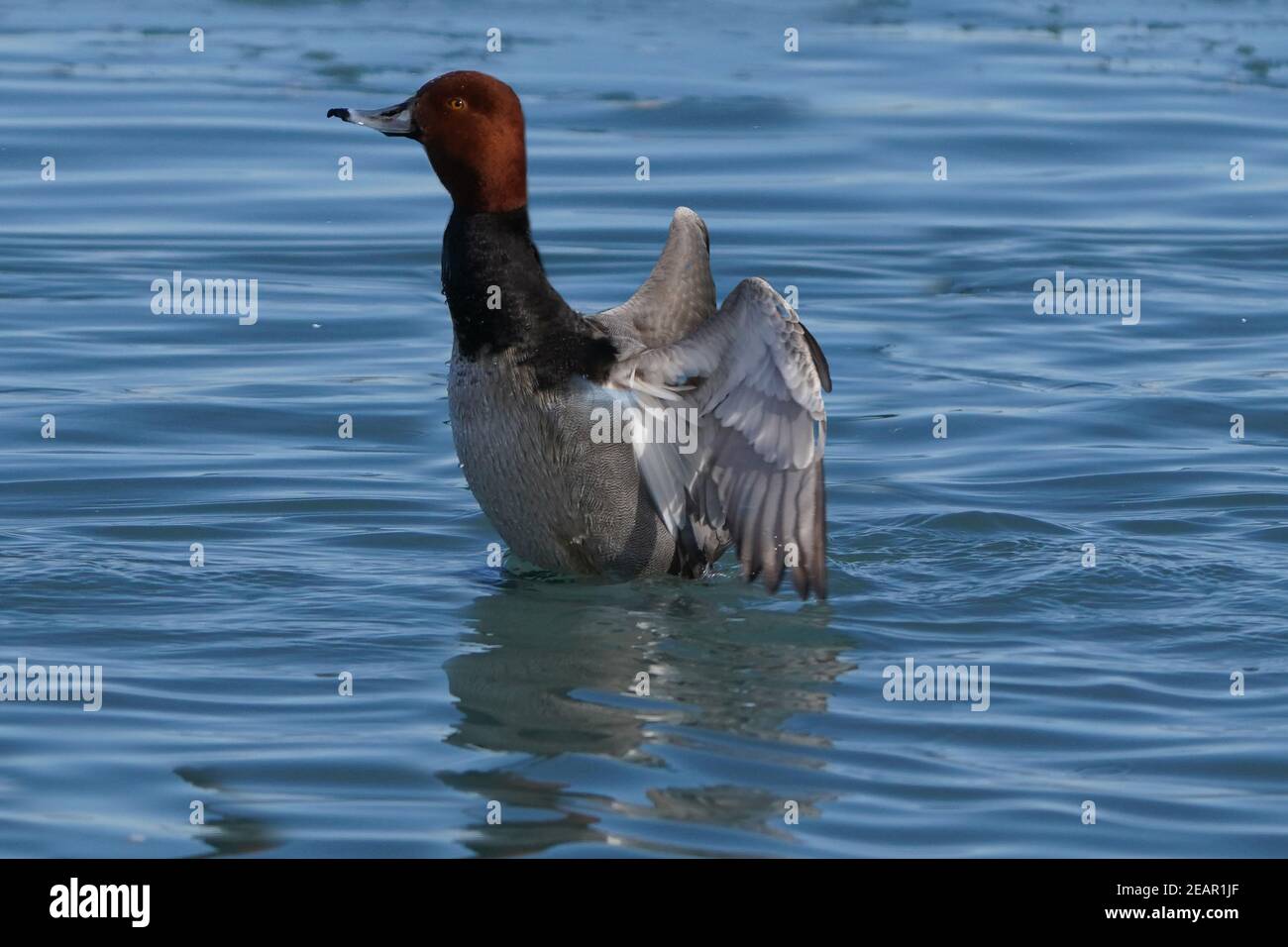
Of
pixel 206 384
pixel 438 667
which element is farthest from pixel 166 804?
pixel 206 384

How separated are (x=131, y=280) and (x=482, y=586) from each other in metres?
5.47

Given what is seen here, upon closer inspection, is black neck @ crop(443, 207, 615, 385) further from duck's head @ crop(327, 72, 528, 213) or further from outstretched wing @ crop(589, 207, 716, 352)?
outstretched wing @ crop(589, 207, 716, 352)

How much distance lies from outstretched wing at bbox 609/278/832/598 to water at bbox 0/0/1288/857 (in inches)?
12.9

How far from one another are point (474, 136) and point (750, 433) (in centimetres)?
140

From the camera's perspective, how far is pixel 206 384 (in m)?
10.6

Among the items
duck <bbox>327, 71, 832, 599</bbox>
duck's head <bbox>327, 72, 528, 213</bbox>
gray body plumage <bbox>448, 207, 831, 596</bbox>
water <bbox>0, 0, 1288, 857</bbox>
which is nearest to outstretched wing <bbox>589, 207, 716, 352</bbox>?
gray body plumage <bbox>448, 207, 831, 596</bbox>

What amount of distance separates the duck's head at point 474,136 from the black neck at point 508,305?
0.26 ft

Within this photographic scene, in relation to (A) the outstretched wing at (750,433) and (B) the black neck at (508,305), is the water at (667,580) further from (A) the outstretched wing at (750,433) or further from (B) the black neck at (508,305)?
(B) the black neck at (508,305)

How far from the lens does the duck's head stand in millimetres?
7457

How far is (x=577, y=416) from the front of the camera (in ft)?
24.6

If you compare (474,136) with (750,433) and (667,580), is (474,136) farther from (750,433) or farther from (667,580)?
(667,580)

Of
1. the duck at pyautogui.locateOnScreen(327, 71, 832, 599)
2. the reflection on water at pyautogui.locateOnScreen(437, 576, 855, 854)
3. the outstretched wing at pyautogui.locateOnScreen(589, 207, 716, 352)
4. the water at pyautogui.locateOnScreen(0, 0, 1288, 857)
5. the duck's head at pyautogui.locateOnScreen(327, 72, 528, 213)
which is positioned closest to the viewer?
the reflection on water at pyautogui.locateOnScreen(437, 576, 855, 854)

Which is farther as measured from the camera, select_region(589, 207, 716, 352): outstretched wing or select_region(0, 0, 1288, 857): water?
select_region(589, 207, 716, 352): outstretched wing

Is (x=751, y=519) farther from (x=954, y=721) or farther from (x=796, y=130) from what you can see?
(x=796, y=130)
